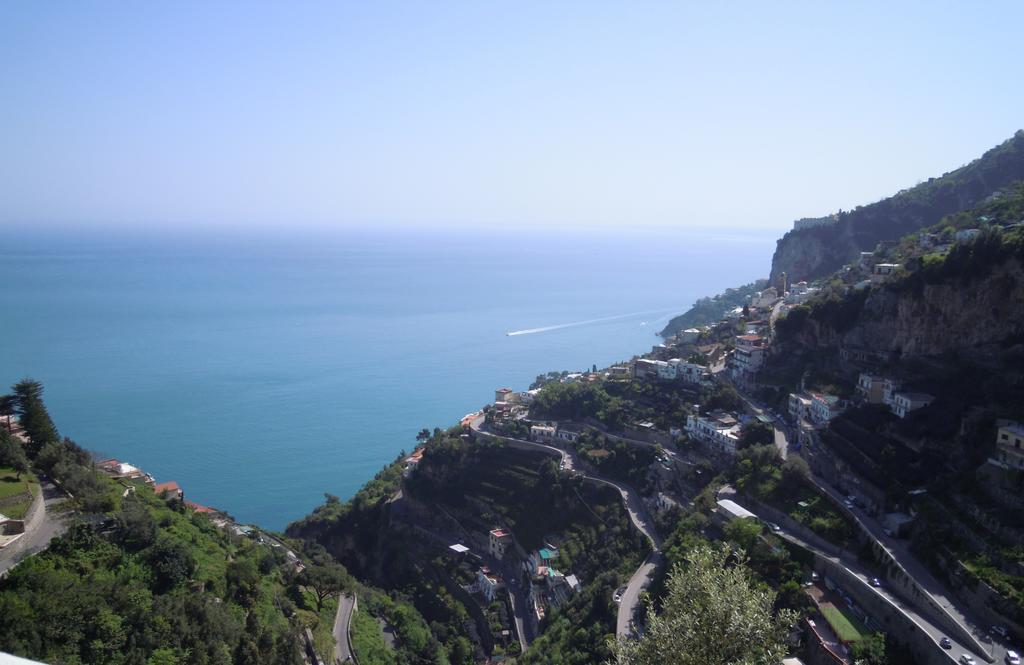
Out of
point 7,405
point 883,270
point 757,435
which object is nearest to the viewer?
point 7,405

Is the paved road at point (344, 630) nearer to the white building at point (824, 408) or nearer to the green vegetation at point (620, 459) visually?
the green vegetation at point (620, 459)

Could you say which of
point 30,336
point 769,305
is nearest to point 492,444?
point 769,305

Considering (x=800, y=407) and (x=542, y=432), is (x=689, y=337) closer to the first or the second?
(x=542, y=432)

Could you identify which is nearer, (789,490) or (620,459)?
(789,490)

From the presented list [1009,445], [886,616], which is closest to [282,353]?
[886,616]

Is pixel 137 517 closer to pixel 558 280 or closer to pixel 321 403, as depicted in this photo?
pixel 321 403

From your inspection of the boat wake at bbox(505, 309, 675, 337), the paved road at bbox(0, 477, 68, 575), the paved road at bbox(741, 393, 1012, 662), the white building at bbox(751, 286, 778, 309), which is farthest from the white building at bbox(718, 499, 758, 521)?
the boat wake at bbox(505, 309, 675, 337)

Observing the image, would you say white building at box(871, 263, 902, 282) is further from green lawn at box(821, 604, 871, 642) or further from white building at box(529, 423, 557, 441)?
green lawn at box(821, 604, 871, 642)
